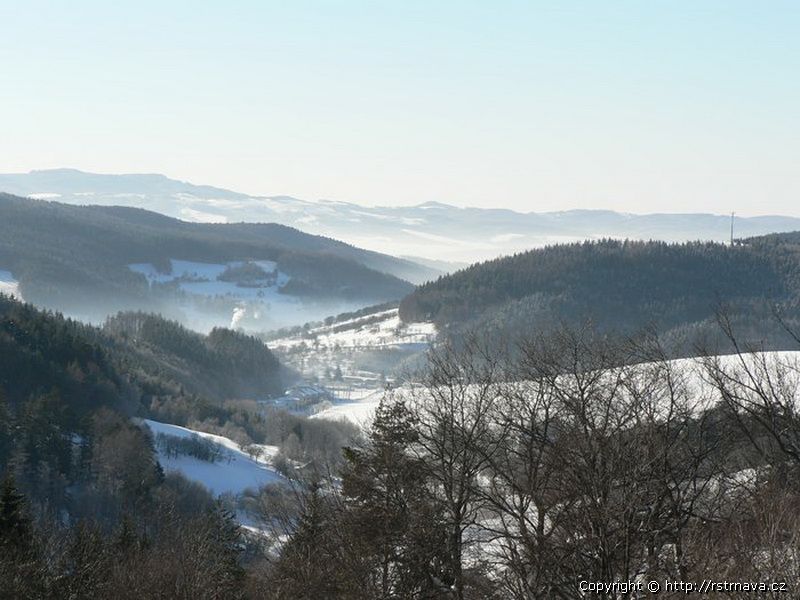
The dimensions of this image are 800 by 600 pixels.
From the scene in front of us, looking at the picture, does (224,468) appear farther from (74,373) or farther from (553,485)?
(553,485)

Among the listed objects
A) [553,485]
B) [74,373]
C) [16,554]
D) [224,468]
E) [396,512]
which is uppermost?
[553,485]

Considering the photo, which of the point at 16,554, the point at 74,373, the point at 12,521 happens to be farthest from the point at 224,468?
the point at 16,554

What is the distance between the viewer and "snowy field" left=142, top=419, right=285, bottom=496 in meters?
115

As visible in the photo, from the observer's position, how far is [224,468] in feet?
403

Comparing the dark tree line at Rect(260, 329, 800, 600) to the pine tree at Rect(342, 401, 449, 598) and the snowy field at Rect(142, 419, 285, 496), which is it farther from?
the snowy field at Rect(142, 419, 285, 496)

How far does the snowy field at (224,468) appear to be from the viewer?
115m

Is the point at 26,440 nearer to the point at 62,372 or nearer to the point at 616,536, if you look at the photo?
the point at 62,372

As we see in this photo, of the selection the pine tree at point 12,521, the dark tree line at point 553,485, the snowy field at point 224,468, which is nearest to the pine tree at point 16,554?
the pine tree at point 12,521

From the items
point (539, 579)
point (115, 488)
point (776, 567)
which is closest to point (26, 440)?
point (115, 488)

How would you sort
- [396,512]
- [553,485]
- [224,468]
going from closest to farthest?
[553,485] < [396,512] < [224,468]

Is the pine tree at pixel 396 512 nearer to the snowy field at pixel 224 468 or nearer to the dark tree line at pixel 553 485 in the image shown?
the dark tree line at pixel 553 485

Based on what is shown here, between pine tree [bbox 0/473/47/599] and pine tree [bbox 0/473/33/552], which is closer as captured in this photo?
pine tree [bbox 0/473/47/599]

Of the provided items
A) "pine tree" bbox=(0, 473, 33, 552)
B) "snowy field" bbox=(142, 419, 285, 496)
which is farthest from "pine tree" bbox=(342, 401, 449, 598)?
"snowy field" bbox=(142, 419, 285, 496)

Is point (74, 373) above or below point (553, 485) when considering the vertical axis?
below
